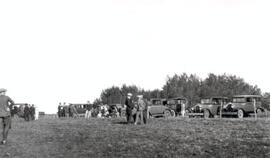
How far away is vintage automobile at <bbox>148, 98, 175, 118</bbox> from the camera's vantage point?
42.4m

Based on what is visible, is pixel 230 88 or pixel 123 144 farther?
pixel 230 88

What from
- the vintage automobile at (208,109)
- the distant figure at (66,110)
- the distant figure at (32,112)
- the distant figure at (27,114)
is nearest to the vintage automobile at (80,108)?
the distant figure at (66,110)

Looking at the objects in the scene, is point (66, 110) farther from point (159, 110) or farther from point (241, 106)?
A: point (241, 106)

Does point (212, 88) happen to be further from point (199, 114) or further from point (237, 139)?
point (237, 139)

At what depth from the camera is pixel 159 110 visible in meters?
42.8

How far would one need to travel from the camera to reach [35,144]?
1548 centimetres

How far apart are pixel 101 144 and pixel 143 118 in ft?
43.0

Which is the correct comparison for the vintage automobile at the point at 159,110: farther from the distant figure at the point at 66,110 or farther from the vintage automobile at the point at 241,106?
the distant figure at the point at 66,110

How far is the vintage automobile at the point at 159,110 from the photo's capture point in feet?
139

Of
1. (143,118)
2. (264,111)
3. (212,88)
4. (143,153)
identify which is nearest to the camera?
(143,153)

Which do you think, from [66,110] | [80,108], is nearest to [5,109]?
[66,110]

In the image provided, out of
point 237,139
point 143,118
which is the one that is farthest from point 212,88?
point 237,139

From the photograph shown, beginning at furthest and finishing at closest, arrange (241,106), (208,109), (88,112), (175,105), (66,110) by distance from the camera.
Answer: (66,110) → (88,112) → (175,105) → (208,109) → (241,106)

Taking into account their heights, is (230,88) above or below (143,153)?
above
